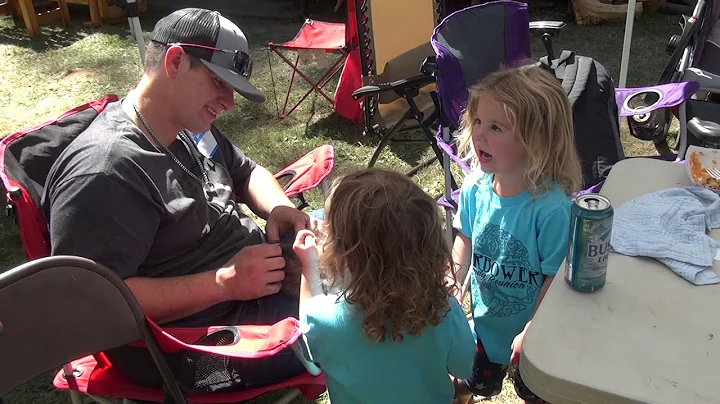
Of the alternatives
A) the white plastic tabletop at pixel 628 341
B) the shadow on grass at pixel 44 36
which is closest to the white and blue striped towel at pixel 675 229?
the white plastic tabletop at pixel 628 341

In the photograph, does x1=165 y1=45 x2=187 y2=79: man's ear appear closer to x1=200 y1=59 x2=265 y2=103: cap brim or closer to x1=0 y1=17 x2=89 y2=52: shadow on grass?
x1=200 y1=59 x2=265 y2=103: cap brim

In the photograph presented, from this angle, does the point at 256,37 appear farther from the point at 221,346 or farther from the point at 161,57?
the point at 221,346

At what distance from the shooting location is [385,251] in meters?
1.39

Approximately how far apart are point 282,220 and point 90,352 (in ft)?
2.55

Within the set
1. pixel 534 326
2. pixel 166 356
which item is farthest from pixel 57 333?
pixel 534 326

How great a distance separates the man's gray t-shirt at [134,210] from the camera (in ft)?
5.44

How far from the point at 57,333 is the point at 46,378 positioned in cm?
132

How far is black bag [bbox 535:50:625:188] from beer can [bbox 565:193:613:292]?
1.19 meters

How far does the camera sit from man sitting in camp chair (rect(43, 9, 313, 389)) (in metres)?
1.68

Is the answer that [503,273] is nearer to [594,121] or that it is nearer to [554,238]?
[554,238]

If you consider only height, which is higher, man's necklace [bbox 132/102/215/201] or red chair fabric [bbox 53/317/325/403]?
man's necklace [bbox 132/102/215/201]

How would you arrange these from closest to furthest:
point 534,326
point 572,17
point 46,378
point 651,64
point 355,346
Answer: point 534,326
point 355,346
point 46,378
point 651,64
point 572,17

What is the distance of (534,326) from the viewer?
1.28 m

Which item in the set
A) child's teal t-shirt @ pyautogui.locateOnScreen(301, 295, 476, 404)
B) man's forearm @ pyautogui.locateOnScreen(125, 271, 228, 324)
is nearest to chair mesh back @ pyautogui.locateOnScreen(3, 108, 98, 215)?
man's forearm @ pyautogui.locateOnScreen(125, 271, 228, 324)
